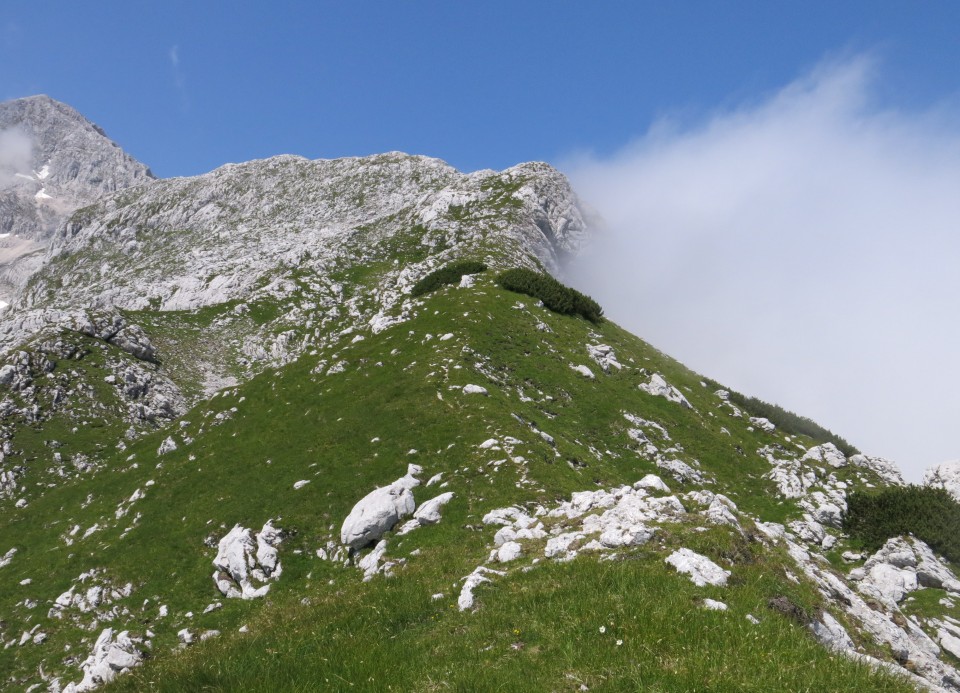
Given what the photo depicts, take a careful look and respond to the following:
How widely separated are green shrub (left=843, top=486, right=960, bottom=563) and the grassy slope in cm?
442

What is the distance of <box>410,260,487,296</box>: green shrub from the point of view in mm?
61812

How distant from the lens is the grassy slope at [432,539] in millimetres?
8719

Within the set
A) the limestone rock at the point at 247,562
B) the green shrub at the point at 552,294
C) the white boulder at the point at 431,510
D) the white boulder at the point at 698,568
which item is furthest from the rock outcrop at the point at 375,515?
the green shrub at the point at 552,294

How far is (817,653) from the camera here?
823 centimetres

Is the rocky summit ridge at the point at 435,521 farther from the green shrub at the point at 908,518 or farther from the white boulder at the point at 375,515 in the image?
the green shrub at the point at 908,518

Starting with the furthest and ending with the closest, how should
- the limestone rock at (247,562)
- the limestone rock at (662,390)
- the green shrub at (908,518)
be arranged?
the limestone rock at (662,390) < the green shrub at (908,518) < the limestone rock at (247,562)

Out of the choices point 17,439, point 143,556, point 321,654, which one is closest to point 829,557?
point 321,654

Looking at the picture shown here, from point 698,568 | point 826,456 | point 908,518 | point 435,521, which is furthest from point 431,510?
point 826,456

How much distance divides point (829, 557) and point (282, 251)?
10487 centimetres

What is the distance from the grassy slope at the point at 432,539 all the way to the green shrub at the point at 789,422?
4210 millimetres

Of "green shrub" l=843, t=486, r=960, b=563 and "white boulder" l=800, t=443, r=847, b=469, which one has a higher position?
"white boulder" l=800, t=443, r=847, b=469

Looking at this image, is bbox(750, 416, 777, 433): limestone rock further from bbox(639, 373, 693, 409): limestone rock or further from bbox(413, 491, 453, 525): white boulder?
bbox(413, 491, 453, 525): white boulder

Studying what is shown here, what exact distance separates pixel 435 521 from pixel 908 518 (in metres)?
26.2

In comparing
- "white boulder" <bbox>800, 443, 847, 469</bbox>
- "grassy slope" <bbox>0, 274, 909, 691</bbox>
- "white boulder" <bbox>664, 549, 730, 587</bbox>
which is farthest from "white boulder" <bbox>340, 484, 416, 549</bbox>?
"white boulder" <bbox>800, 443, 847, 469</bbox>
